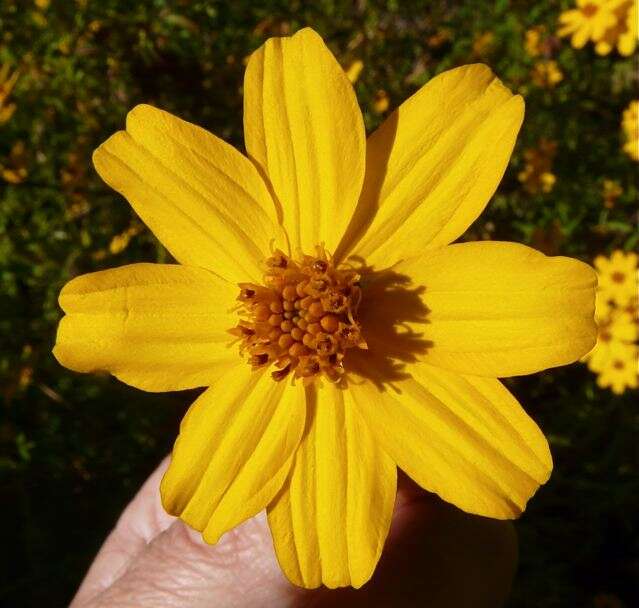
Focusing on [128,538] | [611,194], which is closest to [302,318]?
→ [128,538]

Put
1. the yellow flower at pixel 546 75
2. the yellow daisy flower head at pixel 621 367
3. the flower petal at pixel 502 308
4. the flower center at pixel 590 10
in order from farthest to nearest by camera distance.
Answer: the yellow flower at pixel 546 75
the flower center at pixel 590 10
the yellow daisy flower head at pixel 621 367
the flower petal at pixel 502 308

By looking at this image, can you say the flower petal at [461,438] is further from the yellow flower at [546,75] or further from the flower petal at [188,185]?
the yellow flower at [546,75]

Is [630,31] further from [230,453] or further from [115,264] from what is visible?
[230,453]

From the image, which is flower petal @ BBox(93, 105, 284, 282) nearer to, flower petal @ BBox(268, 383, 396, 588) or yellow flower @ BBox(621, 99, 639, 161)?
flower petal @ BBox(268, 383, 396, 588)

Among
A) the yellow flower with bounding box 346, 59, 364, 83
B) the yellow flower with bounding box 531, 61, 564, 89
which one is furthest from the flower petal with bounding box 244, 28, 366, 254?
the yellow flower with bounding box 531, 61, 564, 89

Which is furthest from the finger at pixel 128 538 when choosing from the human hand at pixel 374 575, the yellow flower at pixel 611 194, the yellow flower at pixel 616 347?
the yellow flower at pixel 611 194

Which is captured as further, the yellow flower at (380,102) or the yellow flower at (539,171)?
the yellow flower at (539,171)
